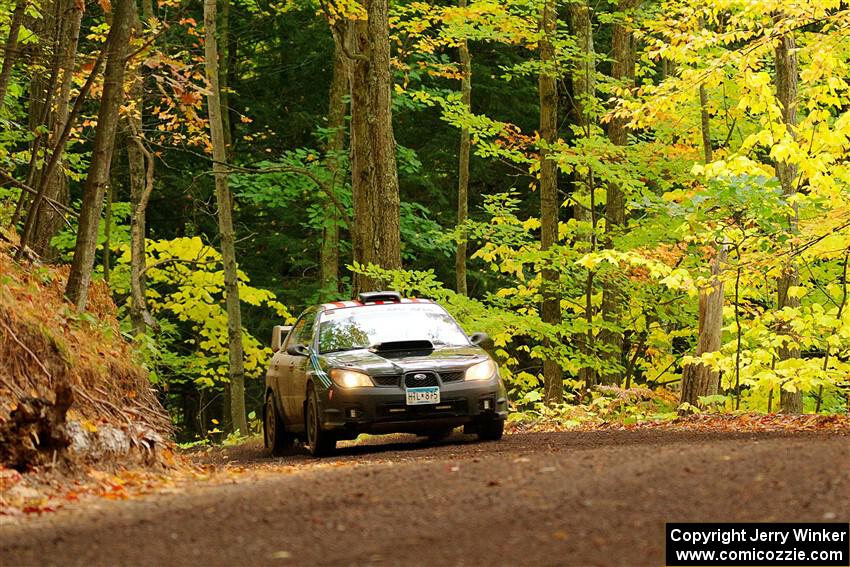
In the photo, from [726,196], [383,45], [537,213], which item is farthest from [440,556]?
[537,213]

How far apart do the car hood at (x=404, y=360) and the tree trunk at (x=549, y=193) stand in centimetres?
937

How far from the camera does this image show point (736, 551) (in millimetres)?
6113

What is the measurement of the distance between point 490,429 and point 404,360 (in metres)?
1.49

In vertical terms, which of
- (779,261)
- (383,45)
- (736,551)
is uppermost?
(383,45)

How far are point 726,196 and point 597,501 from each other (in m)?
8.46

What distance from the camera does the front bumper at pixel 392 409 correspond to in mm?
13188

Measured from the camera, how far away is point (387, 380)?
13.3 meters

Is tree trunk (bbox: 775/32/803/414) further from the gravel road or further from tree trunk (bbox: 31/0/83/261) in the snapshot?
tree trunk (bbox: 31/0/83/261)

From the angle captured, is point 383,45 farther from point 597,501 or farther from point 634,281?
point 597,501

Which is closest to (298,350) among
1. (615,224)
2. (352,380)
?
(352,380)

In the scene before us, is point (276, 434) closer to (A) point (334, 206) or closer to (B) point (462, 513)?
(B) point (462, 513)

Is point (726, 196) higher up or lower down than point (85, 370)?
higher up

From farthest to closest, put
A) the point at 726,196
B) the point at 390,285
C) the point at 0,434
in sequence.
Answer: the point at 390,285 → the point at 726,196 → the point at 0,434

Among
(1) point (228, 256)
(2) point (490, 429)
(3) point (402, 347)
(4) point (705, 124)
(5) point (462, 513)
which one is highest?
(4) point (705, 124)
